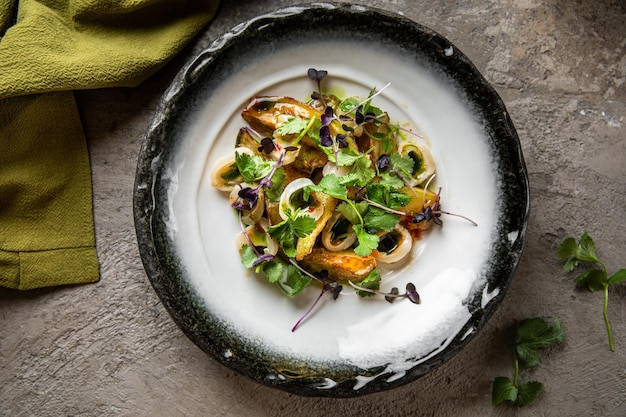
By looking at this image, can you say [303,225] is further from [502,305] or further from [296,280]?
[502,305]

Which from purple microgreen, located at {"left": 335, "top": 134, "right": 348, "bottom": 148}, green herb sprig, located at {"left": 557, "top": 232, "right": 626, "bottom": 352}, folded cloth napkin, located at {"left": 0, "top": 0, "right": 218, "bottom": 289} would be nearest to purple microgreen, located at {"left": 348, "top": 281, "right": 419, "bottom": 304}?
purple microgreen, located at {"left": 335, "top": 134, "right": 348, "bottom": 148}

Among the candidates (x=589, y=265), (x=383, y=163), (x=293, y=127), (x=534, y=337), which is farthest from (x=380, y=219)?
(x=589, y=265)

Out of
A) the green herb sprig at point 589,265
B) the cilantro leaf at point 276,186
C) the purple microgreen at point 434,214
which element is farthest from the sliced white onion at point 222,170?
the green herb sprig at point 589,265

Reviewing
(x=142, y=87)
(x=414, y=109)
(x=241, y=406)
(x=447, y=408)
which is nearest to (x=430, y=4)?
(x=414, y=109)

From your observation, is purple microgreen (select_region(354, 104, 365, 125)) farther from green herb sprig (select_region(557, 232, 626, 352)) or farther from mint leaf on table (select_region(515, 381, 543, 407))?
mint leaf on table (select_region(515, 381, 543, 407))

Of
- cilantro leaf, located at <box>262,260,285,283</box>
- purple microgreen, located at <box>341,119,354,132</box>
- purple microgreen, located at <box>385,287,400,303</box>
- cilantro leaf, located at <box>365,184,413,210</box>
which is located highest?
purple microgreen, located at <box>341,119,354,132</box>

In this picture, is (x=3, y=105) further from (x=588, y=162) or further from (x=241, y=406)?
(x=588, y=162)

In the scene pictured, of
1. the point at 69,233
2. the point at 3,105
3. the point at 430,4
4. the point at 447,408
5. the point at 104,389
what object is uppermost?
the point at 430,4
